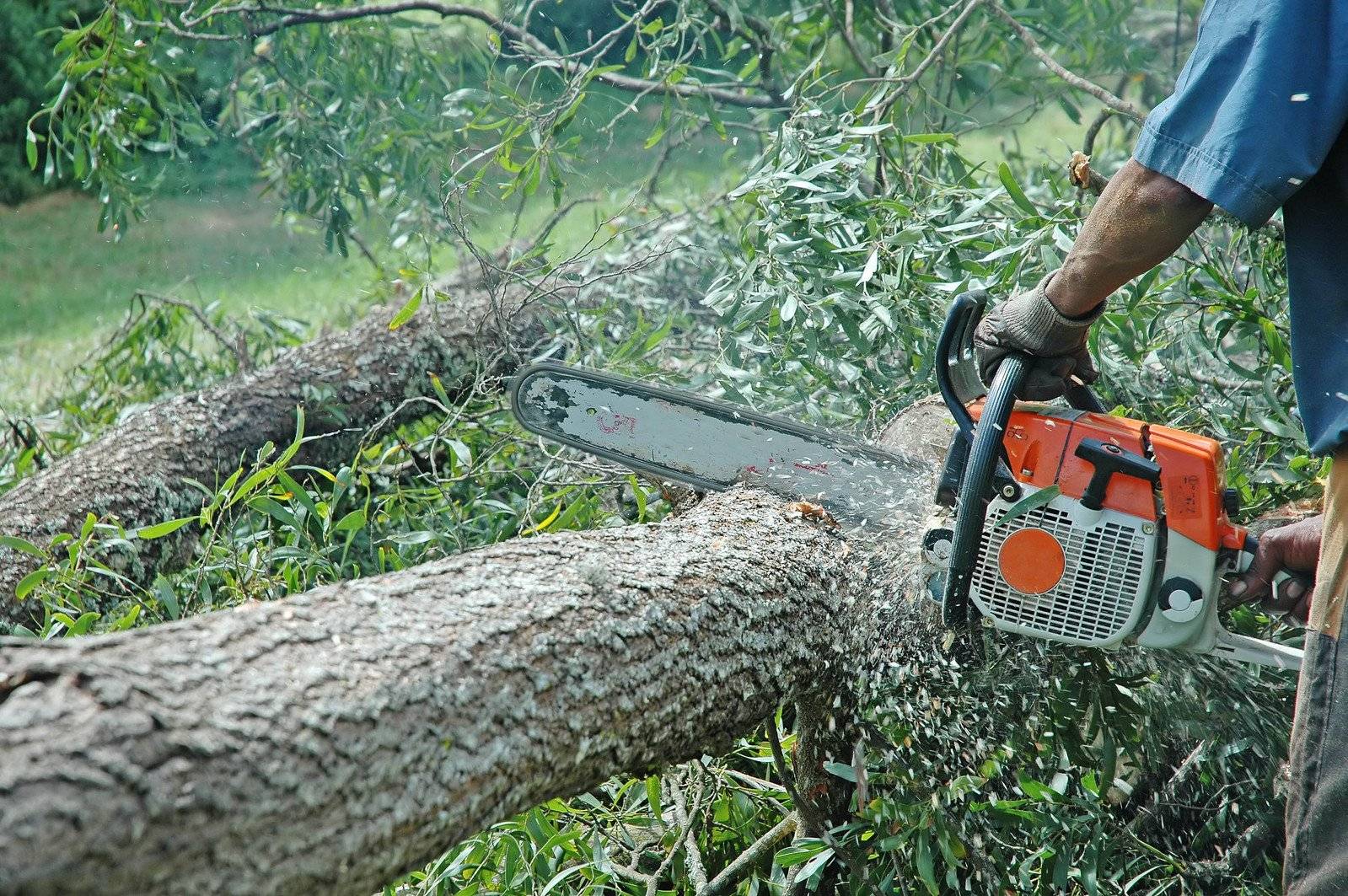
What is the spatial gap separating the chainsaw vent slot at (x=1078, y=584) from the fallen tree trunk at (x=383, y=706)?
33 cm

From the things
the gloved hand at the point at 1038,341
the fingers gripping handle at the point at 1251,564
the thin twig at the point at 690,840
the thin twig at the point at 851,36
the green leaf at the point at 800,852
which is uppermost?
the thin twig at the point at 851,36

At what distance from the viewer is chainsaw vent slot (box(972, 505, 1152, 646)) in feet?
5.27

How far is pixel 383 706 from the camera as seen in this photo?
1236mm

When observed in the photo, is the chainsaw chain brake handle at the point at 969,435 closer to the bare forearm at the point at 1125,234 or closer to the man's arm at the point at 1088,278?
the man's arm at the point at 1088,278

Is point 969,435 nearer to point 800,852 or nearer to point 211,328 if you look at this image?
point 800,852

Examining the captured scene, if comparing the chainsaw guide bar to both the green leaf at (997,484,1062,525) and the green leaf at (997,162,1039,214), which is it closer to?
the green leaf at (997,484,1062,525)

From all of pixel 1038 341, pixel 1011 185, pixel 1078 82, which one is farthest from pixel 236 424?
pixel 1078 82

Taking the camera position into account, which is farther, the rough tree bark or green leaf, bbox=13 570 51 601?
green leaf, bbox=13 570 51 601

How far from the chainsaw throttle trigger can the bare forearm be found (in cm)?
22

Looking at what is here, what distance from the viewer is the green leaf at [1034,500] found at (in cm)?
161

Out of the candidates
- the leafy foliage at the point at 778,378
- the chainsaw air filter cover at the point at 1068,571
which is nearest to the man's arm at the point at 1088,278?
the chainsaw air filter cover at the point at 1068,571

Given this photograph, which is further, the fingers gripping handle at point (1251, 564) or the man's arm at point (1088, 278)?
the fingers gripping handle at point (1251, 564)

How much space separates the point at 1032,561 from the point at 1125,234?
52 centimetres

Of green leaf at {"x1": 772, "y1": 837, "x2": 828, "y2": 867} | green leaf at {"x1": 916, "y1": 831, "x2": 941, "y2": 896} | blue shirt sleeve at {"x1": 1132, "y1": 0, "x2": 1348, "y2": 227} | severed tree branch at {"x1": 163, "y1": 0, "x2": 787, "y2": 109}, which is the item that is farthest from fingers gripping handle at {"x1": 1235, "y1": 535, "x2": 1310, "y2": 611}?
severed tree branch at {"x1": 163, "y1": 0, "x2": 787, "y2": 109}
